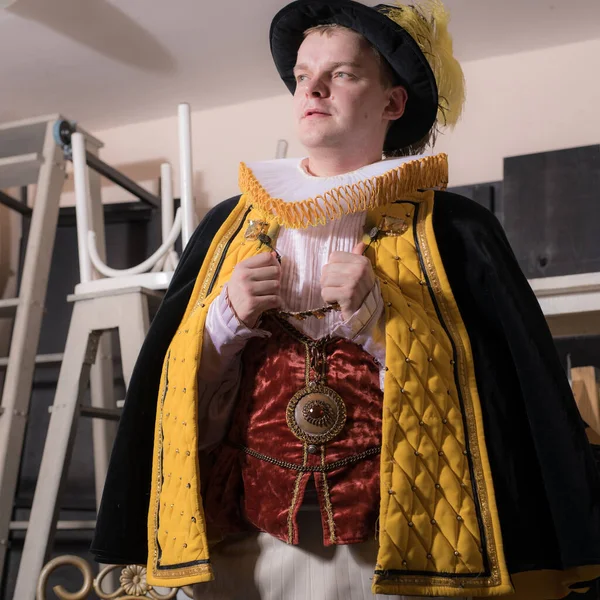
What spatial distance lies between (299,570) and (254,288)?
30cm

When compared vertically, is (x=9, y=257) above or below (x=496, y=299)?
above

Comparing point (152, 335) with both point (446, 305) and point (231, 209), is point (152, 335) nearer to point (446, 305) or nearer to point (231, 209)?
point (231, 209)

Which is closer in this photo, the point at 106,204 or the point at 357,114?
the point at 357,114

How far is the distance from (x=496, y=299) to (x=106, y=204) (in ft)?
6.14

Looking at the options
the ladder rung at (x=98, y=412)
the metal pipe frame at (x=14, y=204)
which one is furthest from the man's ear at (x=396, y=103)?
the metal pipe frame at (x=14, y=204)

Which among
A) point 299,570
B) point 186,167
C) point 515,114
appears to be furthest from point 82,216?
point 299,570

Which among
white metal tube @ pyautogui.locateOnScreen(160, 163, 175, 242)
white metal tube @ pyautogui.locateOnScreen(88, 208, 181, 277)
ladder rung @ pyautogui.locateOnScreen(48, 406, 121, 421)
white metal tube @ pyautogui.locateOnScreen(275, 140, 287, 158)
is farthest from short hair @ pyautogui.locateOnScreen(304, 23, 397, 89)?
white metal tube @ pyautogui.locateOnScreen(160, 163, 175, 242)

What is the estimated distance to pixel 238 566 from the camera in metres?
0.90

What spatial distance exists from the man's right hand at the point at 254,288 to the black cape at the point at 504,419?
175 millimetres

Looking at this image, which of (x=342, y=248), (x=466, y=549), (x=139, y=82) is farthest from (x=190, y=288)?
(x=139, y=82)

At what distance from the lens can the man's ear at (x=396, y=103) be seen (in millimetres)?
1031

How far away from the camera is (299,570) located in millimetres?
870

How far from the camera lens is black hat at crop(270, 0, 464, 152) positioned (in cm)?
97

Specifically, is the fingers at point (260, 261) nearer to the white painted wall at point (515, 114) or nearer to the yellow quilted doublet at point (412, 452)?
the yellow quilted doublet at point (412, 452)
